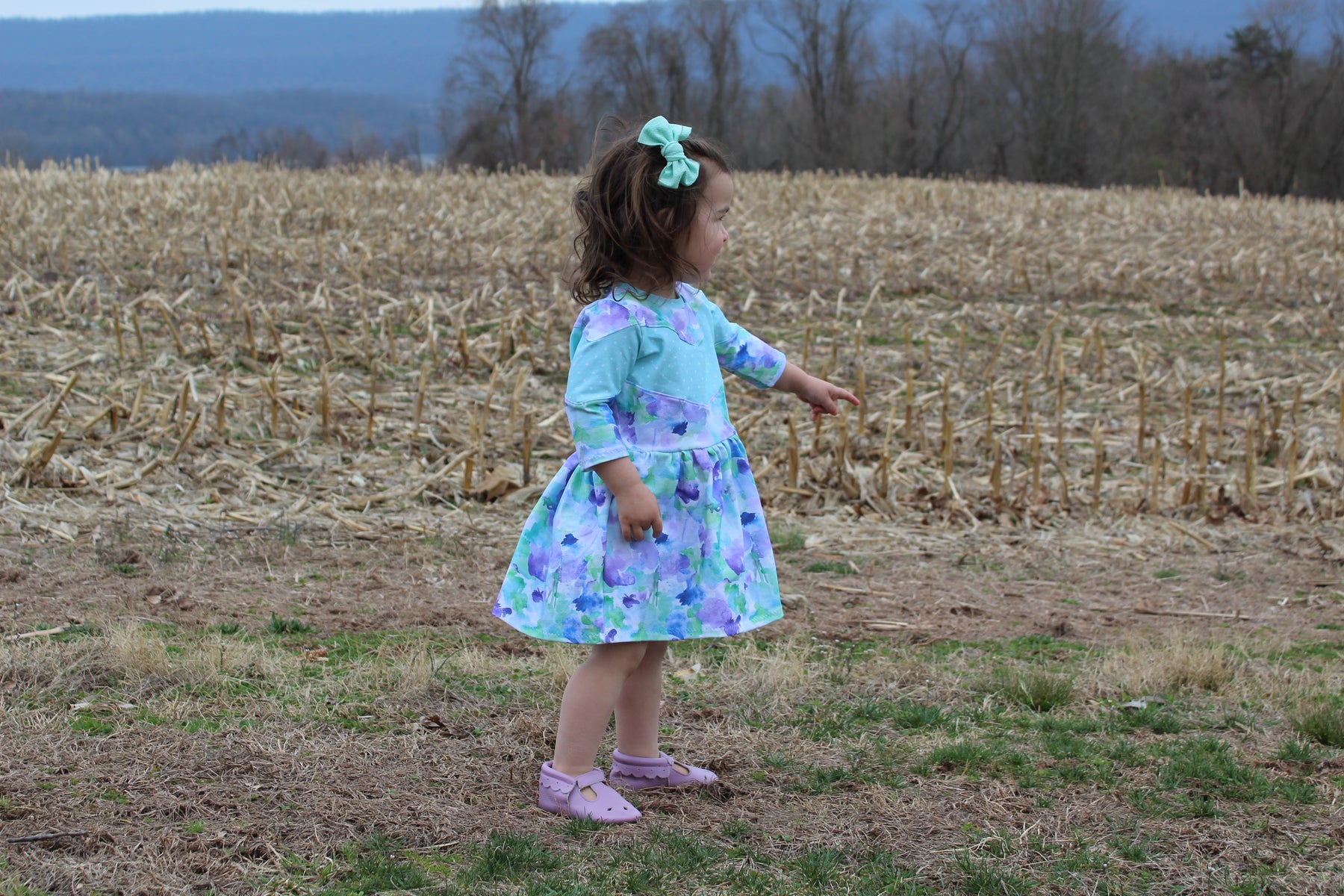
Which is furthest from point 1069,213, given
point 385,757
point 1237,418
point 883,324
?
point 385,757

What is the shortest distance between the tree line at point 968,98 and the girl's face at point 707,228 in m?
42.5

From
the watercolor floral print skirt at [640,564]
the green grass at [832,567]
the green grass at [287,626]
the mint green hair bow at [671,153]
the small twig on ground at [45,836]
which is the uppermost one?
the mint green hair bow at [671,153]

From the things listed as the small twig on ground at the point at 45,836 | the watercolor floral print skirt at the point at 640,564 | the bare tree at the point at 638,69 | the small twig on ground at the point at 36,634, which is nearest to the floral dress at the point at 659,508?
the watercolor floral print skirt at the point at 640,564

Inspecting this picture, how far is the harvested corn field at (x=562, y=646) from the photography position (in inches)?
105

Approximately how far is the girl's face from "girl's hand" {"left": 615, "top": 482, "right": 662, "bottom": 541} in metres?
0.54

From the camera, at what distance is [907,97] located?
52.1 meters

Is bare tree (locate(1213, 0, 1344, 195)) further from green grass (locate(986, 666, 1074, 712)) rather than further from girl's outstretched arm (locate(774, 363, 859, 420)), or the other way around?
girl's outstretched arm (locate(774, 363, 859, 420))

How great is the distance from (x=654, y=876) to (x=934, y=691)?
152 centimetres

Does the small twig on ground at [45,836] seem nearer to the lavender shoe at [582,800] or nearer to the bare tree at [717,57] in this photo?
the lavender shoe at [582,800]

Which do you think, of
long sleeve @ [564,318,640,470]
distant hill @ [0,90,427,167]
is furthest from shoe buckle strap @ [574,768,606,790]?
distant hill @ [0,90,427,167]

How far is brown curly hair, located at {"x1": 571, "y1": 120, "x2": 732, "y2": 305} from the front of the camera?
272cm

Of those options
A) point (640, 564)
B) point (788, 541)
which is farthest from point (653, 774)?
point (788, 541)

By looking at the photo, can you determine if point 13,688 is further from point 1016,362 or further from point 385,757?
point 1016,362

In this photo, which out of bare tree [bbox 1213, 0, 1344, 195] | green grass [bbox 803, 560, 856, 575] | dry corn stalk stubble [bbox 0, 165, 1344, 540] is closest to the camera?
green grass [bbox 803, 560, 856, 575]
